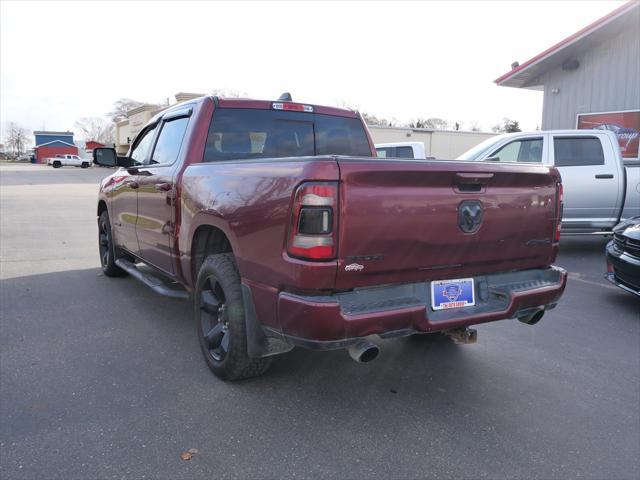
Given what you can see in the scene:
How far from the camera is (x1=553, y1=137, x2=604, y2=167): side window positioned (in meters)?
8.48

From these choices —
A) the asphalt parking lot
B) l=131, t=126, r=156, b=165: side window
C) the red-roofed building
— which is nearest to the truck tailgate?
the asphalt parking lot

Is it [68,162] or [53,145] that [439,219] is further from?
[53,145]

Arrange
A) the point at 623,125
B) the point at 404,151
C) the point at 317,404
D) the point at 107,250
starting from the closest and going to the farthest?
the point at 317,404 < the point at 107,250 < the point at 404,151 < the point at 623,125

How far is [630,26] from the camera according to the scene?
→ 1288 centimetres

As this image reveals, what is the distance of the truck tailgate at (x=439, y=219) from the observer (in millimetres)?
2658

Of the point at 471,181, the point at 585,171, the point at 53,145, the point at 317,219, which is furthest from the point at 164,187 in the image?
the point at 53,145

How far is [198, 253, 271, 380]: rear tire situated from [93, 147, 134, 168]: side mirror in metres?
2.48

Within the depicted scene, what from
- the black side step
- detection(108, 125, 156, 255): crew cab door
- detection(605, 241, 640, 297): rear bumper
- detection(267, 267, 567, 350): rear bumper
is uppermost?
detection(108, 125, 156, 255): crew cab door

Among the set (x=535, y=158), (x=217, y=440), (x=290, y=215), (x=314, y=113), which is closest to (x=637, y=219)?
(x=535, y=158)

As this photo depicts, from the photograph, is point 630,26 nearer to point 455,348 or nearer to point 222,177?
point 455,348

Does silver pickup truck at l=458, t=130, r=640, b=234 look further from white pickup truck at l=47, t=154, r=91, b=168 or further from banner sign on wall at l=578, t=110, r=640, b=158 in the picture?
white pickup truck at l=47, t=154, r=91, b=168

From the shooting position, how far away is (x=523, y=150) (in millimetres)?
8625

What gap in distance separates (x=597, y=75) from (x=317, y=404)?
13837mm

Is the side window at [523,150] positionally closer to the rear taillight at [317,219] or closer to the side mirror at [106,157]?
the side mirror at [106,157]
